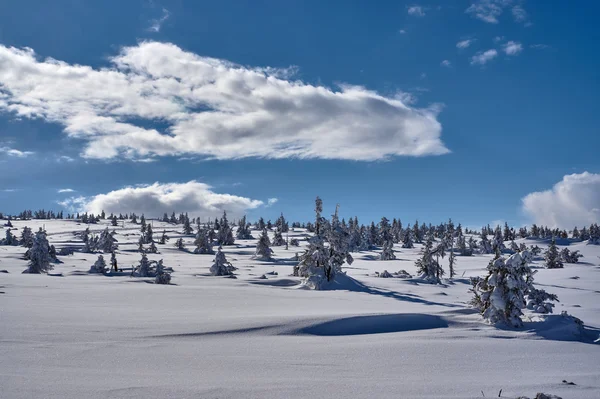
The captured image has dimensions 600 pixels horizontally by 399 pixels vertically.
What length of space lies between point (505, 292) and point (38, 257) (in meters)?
47.8

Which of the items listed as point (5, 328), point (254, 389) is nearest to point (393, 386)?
point (254, 389)

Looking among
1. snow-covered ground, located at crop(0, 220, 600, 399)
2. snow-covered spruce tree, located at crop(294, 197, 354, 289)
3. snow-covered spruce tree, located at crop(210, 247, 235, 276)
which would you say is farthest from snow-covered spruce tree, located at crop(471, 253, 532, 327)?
snow-covered spruce tree, located at crop(210, 247, 235, 276)

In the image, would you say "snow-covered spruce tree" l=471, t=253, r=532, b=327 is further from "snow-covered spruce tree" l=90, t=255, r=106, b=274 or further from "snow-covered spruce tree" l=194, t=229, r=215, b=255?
"snow-covered spruce tree" l=194, t=229, r=215, b=255

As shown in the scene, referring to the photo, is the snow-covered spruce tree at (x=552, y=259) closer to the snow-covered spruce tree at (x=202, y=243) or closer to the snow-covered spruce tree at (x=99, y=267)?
the snow-covered spruce tree at (x=202, y=243)

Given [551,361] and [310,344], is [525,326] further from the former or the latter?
[310,344]

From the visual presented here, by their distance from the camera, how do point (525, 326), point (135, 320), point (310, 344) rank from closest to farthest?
point (310, 344)
point (135, 320)
point (525, 326)

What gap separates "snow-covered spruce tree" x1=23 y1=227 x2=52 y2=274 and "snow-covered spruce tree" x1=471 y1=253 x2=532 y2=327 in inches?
1814

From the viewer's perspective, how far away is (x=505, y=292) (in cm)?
1695

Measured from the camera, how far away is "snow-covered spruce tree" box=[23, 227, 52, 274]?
147 ft

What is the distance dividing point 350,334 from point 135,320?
24.9ft

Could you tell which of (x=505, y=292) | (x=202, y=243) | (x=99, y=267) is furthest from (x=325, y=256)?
(x=202, y=243)

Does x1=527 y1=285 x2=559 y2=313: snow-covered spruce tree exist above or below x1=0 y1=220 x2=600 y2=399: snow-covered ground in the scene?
below

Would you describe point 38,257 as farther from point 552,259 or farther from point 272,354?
point 552,259

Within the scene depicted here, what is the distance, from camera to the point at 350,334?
14.3 meters
